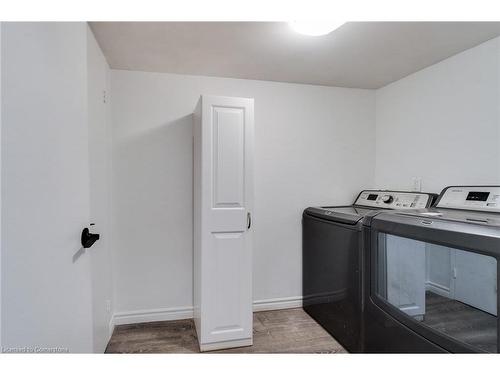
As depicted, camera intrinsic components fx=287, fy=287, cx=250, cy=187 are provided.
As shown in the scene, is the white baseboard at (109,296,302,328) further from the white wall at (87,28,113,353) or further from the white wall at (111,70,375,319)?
the white wall at (87,28,113,353)

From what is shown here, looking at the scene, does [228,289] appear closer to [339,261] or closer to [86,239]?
[339,261]

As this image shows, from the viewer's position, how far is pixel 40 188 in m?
0.89

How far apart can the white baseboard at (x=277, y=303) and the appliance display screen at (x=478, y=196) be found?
1.72m

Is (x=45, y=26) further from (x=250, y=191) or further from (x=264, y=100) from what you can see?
(x=264, y=100)

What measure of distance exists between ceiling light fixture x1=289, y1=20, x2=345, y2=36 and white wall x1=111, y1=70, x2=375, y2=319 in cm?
110

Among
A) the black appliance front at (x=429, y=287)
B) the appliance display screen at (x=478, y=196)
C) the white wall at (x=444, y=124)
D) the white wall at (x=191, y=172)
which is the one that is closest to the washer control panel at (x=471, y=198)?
the appliance display screen at (x=478, y=196)

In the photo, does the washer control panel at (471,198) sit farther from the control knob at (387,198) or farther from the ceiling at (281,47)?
the ceiling at (281,47)

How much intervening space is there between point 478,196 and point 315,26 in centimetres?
155

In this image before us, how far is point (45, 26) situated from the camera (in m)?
0.95

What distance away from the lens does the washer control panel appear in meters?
1.84

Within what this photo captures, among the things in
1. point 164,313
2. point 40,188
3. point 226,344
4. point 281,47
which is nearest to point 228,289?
point 226,344

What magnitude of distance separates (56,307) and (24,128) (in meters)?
0.60

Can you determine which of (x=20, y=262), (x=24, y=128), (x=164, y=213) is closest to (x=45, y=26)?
(x=24, y=128)

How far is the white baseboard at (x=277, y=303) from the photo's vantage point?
2.79 m
